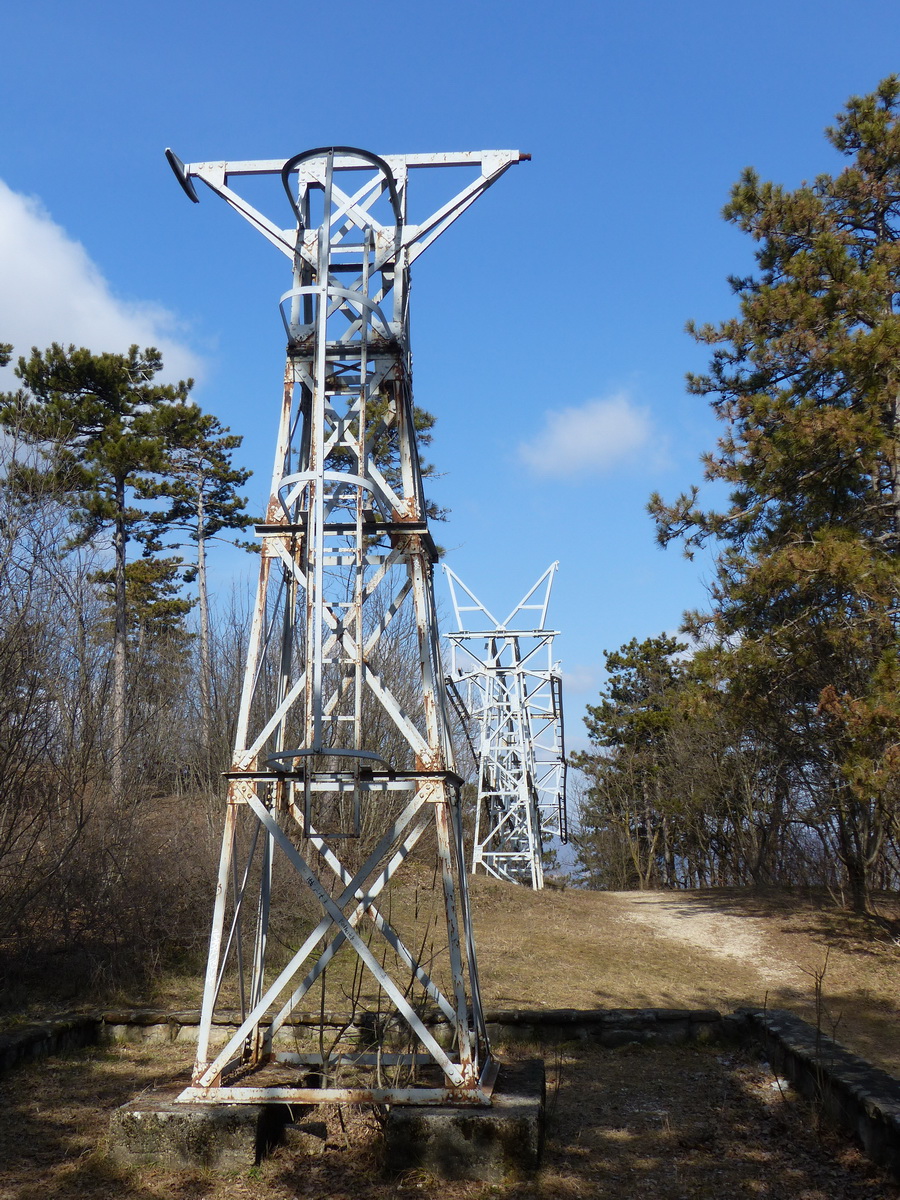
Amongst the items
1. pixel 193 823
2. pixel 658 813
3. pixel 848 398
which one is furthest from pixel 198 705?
pixel 658 813

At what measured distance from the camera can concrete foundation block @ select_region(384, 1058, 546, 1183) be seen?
4.48 metres

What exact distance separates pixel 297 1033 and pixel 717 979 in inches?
227

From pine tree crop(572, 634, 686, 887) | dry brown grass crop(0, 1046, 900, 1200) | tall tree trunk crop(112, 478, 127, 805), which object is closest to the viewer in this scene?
dry brown grass crop(0, 1046, 900, 1200)

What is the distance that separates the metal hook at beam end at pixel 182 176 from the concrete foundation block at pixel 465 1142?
213 inches

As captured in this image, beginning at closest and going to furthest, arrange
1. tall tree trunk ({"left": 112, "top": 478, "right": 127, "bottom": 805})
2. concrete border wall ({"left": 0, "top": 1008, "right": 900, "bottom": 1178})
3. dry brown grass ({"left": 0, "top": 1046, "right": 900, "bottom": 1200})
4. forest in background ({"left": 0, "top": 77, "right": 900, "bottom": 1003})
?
dry brown grass ({"left": 0, "top": 1046, "right": 900, "bottom": 1200}), concrete border wall ({"left": 0, "top": 1008, "right": 900, "bottom": 1178}), forest in background ({"left": 0, "top": 77, "right": 900, "bottom": 1003}), tall tree trunk ({"left": 112, "top": 478, "right": 127, "bottom": 805})

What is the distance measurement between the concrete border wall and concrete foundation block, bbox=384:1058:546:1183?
178 centimetres

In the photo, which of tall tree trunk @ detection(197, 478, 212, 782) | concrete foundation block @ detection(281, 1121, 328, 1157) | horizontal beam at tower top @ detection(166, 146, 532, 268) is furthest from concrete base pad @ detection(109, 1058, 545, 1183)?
tall tree trunk @ detection(197, 478, 212, 782)

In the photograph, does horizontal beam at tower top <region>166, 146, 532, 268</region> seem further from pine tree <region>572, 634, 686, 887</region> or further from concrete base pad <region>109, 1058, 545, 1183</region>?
pine tree <region>572, 634, 686, 887</region>

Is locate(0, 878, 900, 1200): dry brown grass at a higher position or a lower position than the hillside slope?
lower

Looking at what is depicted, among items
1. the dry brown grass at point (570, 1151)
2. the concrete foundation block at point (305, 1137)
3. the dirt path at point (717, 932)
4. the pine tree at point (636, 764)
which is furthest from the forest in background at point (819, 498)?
the pine tree at point (636, 764)

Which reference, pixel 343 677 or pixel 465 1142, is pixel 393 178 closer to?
pixel 343 677

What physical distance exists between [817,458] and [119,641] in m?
13.6

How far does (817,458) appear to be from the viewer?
11.6 meters

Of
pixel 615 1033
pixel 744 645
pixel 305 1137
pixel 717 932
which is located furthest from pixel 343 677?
pixel 717 932
